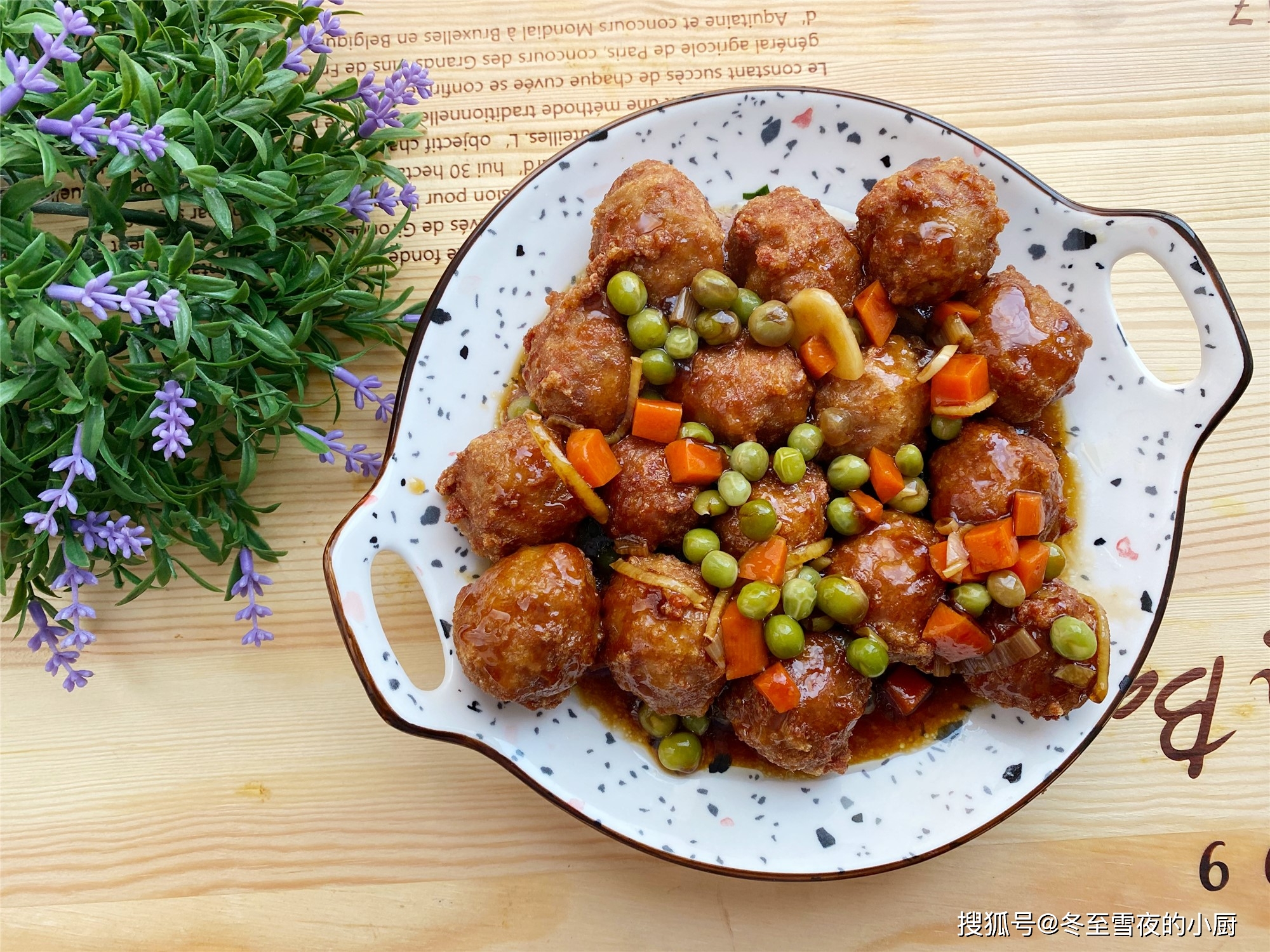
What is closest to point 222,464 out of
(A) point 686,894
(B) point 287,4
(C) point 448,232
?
(C) point 448,232

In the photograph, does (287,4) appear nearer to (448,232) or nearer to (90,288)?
(448,232)

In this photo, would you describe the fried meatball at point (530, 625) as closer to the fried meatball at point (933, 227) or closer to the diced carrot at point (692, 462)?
the diced carrot at point (692, 462)

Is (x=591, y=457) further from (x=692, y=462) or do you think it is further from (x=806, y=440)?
(x=806, y=440)

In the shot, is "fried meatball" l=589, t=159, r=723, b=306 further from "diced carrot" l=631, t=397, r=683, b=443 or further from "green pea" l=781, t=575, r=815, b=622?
"green pea" l=781, t=575, r=815, b=622

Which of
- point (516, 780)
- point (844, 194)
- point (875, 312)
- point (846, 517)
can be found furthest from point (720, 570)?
point (844, 194)

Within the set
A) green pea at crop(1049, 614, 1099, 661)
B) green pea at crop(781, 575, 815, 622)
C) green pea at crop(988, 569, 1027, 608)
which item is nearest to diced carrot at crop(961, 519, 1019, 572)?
green pea at crop(988, 569, 1027, 608)

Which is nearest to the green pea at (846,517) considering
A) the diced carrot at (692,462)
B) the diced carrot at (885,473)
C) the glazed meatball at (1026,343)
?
the diced carrot at (885,473)
